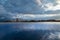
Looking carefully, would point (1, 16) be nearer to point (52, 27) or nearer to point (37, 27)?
point (37, 27)

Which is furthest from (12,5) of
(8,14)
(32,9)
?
(32,9)

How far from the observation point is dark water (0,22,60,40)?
1.59 metres

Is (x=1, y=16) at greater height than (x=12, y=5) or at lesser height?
lesser

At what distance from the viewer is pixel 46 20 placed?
163 centimetres

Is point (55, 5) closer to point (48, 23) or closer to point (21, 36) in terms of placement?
point (48, 23)

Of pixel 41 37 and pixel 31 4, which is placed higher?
pixel 31 4

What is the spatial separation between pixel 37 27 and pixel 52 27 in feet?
0.46

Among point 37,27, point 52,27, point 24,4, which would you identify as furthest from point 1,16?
point 52,27

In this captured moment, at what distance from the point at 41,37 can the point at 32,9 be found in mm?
281

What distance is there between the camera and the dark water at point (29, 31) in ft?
5.23

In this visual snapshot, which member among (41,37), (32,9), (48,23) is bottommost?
(41,37)

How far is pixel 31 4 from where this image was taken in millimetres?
1654

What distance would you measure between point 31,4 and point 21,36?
324 mm

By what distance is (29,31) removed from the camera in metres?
1.60
